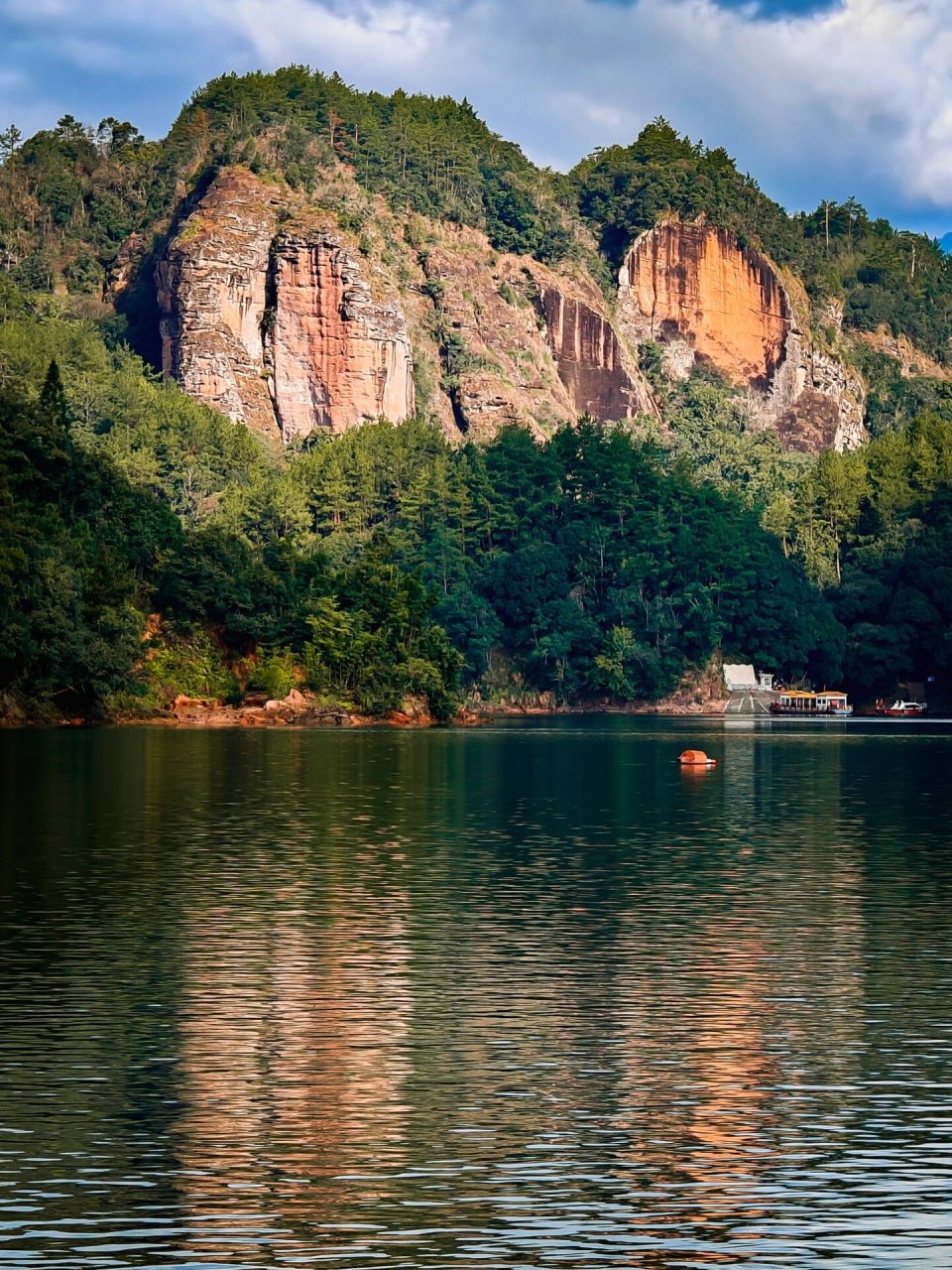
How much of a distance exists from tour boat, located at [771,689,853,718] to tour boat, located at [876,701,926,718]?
4.36m

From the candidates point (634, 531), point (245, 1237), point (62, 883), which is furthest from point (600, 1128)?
point (634, 531)

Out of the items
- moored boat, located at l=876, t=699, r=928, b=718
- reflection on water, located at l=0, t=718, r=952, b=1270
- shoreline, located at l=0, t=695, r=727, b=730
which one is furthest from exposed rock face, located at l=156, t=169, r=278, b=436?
reflection on water, located at l=0, t=718, r=952, b=1270

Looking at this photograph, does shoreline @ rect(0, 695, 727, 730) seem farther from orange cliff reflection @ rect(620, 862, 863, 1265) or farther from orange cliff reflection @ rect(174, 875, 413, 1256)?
orange cliff reflection @ rect(620, 862, 863, 1265)

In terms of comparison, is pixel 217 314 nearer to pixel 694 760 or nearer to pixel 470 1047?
pixel 694 760

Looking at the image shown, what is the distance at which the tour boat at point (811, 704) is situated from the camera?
151212mm

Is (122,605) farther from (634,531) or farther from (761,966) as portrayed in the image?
(761,966)

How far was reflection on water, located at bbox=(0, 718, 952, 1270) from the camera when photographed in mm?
14445

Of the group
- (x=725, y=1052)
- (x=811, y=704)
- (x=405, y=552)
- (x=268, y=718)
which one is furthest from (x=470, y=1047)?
(x=811, y=704)

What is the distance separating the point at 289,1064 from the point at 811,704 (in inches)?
5381

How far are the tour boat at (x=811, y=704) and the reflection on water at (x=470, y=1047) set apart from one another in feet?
348

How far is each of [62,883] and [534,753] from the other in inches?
2072

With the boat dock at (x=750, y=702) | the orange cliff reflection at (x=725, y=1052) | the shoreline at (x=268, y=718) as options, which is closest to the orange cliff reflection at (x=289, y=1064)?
the orange cliff reflection at (x=725, y=1052)

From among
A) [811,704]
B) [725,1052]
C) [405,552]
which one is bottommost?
[725,1052]

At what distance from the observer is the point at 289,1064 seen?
771 inches
